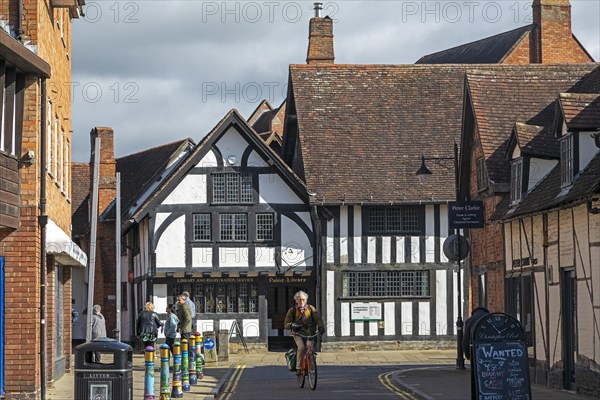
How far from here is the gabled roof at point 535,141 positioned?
1067 inches

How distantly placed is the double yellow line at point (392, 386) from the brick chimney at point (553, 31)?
82.6 feet

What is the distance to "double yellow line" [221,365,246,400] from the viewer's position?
2374cm

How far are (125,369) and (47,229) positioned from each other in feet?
21.0

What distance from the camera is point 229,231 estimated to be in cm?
4197

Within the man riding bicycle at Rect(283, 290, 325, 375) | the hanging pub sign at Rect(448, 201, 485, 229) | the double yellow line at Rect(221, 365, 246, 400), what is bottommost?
the double yellow line at Rect(221, 365, 246, 400)

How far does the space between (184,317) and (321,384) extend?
538cm

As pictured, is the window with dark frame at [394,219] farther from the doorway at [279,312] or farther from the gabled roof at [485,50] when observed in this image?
the gabled roof at [485,50]

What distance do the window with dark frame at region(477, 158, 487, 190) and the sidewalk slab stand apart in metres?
4.64

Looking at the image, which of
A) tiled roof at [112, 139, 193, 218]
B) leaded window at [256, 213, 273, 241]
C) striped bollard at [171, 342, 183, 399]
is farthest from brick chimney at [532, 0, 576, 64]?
striped bollard at [171, 342, 183, 399]

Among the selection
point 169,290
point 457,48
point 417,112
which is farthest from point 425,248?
point 457,48

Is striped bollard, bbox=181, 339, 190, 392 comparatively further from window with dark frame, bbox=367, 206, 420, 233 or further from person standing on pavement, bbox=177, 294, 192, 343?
window with dark frame, bbox=367, 206, 420, 233

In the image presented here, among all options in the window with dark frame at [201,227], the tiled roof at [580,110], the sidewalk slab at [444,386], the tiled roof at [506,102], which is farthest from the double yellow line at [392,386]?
the window with dark frame at [201,227]

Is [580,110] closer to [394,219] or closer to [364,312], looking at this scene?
[394,219]

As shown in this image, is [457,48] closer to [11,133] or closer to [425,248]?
[425,248]
